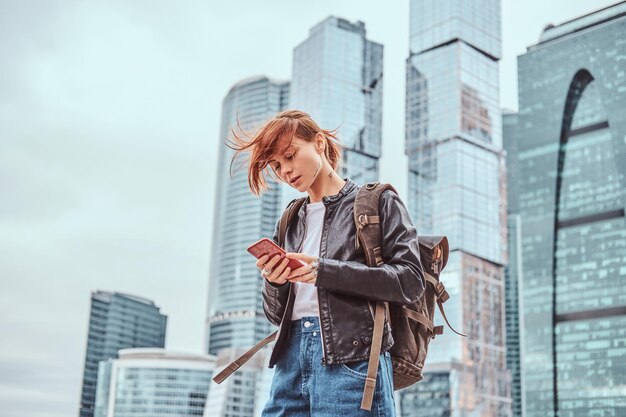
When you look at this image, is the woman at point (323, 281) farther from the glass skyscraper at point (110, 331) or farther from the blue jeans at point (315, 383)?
the glass skyscraper at point (110, 331)

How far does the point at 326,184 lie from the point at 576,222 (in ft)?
265

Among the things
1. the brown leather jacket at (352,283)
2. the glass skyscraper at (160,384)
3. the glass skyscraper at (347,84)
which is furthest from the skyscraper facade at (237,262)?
the brown leather jacket at (352,283)

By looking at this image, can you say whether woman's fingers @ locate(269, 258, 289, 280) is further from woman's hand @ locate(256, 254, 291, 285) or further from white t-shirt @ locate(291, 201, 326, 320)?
white t-shirt @ locate(291, 201, 326, 320)

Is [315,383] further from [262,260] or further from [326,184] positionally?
[326,184]

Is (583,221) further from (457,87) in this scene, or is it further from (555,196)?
(457,87)

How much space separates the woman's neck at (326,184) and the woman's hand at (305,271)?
1.12 ft

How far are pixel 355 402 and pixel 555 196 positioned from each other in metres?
82.9

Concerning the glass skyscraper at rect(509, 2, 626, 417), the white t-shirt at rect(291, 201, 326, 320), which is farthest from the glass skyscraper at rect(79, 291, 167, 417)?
the white t-shirt at rect(291, 201, 326, 320)

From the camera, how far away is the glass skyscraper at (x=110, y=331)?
4745 inches

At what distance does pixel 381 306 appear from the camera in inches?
87.1

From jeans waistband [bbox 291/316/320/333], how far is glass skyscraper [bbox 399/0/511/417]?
89.6 m

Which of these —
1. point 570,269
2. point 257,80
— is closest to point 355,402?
point 570,269

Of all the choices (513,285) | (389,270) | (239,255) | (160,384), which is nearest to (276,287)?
(389,270)

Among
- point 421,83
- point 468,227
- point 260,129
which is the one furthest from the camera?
point 421,83
